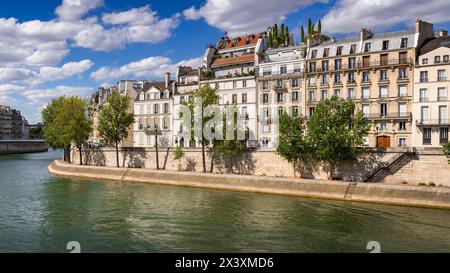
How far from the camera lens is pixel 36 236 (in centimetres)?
2277

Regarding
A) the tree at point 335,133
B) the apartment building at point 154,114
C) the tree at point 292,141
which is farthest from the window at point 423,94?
the apartment building at point 154,114

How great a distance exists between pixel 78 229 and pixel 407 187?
2378cm

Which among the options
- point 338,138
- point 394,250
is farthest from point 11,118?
point 394,250

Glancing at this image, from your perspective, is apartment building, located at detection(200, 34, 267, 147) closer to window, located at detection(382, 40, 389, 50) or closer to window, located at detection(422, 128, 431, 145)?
window, located at detection(382, 40, 389, 50)

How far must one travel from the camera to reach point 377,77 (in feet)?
157

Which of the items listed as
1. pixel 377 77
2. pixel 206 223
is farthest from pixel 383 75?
pixel 206 223

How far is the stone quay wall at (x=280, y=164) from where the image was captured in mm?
37406

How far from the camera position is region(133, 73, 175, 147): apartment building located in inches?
2554

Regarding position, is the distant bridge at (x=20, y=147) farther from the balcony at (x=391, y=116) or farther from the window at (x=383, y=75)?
the window at (x=383, y=75)

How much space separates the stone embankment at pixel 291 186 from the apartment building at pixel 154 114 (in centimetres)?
1292

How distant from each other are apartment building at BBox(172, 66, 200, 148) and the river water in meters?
23.2

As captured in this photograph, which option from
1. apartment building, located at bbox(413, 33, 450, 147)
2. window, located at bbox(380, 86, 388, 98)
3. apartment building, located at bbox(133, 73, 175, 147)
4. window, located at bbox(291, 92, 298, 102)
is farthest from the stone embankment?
window, located at bbox(291, 92, 298, 102)

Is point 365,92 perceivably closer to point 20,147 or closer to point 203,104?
point 203,104

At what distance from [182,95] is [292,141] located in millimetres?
24916
